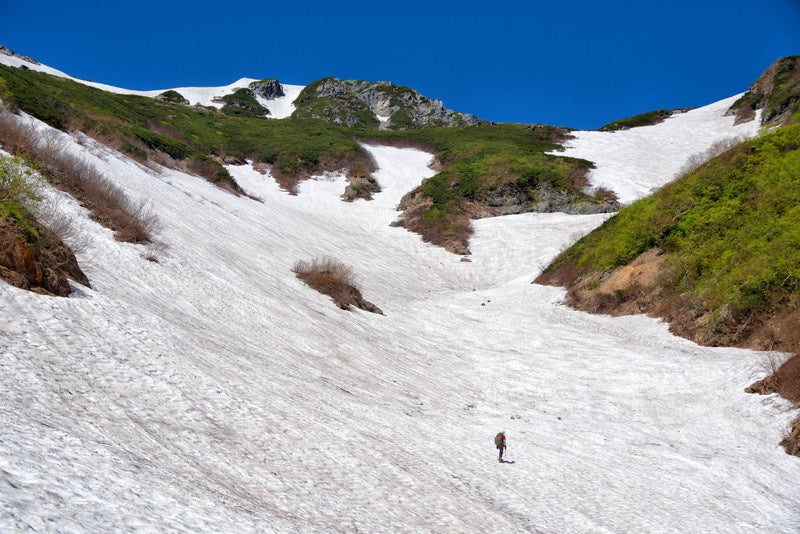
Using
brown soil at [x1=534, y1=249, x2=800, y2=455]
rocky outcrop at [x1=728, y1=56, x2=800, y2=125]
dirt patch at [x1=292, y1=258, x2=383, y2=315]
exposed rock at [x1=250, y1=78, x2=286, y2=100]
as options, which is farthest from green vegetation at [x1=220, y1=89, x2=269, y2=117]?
brown soil at [x1=534, y1=249, x2=800, y2=455]

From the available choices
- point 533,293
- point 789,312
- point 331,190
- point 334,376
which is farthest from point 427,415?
point 331,190

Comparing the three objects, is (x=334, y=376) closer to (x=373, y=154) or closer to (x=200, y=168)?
(x=200, y=168)

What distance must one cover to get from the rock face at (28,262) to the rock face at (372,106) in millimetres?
130013

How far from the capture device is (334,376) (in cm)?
1286

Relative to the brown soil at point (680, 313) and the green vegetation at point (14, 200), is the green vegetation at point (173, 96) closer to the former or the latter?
the brown soil at point (680, 313)

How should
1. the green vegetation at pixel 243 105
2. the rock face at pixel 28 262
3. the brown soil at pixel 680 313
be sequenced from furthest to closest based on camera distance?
1. the green vegetation at pixel 243 105
2. the brown soil at pixel 680 313
3. the rock face at pixel 28 262

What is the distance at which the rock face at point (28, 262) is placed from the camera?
863 centimetres

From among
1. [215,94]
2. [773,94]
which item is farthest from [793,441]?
[215,94]

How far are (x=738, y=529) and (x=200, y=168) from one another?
51.2m

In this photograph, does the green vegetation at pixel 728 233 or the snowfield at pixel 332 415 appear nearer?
the snowfield at pixel 332 415

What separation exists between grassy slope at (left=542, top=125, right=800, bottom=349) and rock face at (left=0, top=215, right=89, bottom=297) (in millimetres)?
20595

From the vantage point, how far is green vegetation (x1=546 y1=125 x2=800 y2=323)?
18.9 meters

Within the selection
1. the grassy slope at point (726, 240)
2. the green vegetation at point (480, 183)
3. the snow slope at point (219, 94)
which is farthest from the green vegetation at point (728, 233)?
the snow slope at point (219, 94)

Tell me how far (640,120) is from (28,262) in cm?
11098
